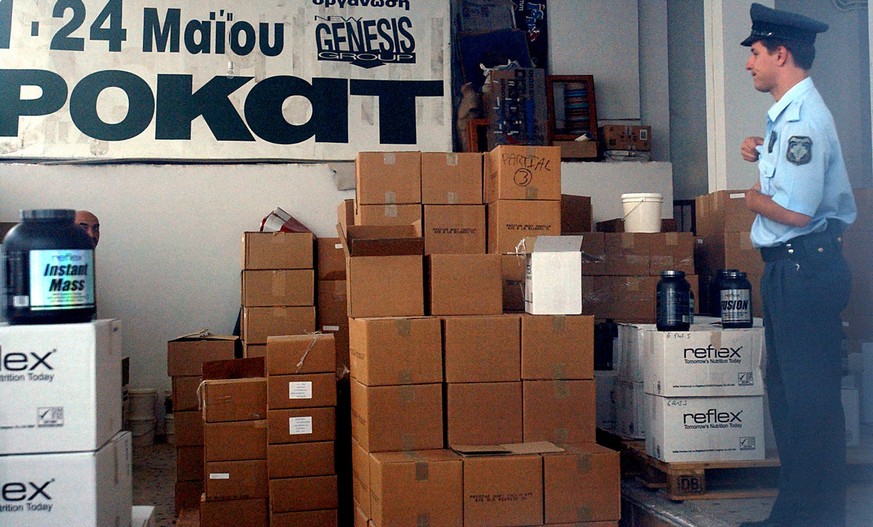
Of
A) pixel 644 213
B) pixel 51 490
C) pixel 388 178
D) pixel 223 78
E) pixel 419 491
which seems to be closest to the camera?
pixel 51 490

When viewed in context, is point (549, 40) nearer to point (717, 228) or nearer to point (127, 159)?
point (717, 228)

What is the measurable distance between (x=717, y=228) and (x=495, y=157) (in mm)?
1279

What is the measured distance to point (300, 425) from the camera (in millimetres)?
3762

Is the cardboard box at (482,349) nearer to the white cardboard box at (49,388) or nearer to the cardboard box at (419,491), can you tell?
the cardboard box at (419,491)

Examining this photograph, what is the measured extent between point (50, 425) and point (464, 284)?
1710 millimetres

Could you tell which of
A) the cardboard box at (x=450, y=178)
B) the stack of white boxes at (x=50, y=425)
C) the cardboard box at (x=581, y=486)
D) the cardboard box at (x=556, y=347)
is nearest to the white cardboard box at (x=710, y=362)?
the cardboard box at (x=556, y=347)

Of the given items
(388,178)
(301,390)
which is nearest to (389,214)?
(388,178)

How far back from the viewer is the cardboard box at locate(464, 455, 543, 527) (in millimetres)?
2926

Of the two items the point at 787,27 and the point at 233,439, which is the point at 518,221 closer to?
the point at 787,27

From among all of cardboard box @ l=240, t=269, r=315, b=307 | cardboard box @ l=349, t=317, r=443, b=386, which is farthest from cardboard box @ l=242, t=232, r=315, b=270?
cardboard box @ l=349, t=317, r=443, b=386

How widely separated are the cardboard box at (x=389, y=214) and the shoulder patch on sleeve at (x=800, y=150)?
1.81 meters

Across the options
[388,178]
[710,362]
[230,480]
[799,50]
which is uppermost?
[799,50]

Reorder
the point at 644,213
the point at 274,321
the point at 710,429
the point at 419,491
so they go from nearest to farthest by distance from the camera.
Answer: the point at 419,491
the point at 710,429
the point at 644,213
the point at 274,321

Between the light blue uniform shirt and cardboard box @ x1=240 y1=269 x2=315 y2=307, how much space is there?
3051 mm
